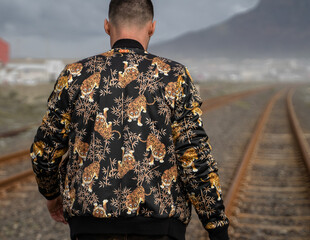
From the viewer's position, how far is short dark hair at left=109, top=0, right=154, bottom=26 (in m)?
1.63

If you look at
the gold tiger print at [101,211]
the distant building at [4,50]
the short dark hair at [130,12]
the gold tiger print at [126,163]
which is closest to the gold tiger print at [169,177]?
the gold tiger print at [126,163]

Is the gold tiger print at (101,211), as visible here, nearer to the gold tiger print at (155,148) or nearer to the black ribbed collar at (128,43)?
the gold tiger print at (155,148)

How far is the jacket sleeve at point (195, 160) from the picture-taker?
1.55 metres

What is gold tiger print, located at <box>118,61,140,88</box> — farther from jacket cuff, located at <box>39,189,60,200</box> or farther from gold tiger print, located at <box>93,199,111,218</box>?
jacket cuff, located at <box>39,189,60,200</box>

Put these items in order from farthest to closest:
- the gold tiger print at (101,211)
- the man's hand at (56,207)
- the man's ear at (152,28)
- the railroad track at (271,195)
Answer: the railroad track at (271,195), the man's hand at (56,207), the man's ear at (152,28), the gold tiger print at (101,211)

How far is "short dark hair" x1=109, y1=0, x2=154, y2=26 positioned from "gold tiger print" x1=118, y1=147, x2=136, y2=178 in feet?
2.13

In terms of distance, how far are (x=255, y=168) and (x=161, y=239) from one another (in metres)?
5.70

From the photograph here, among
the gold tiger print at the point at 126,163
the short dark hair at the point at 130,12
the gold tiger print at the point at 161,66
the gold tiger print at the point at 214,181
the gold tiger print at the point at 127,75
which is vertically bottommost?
the gold tiger print at the point at 214,181

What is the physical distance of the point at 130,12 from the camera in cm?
164

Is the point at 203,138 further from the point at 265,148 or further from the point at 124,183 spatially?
the point at 265,148

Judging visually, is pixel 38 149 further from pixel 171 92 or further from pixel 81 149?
pixel 171 92

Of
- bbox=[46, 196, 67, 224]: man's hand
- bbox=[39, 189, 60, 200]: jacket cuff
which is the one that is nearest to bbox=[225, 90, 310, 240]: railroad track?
bbox=[46, 196, 67, 224]: man's hand

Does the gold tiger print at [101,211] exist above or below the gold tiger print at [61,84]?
below

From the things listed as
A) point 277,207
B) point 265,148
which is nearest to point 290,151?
point 265,148
